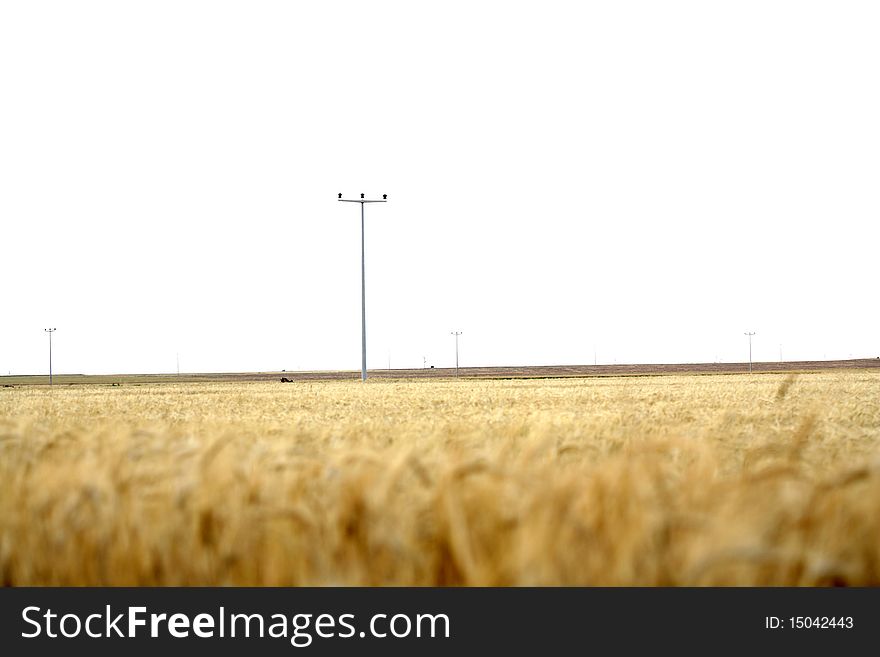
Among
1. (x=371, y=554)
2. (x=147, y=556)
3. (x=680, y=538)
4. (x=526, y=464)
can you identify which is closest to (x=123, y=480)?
(x=147, y=556)

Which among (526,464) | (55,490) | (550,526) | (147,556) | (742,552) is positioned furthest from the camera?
(526,464)

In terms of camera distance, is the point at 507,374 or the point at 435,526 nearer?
A: the point at 435,526

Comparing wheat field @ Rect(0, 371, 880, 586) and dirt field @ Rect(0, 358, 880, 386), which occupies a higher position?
wheat field @ Rect(0, 371, 880, 586)

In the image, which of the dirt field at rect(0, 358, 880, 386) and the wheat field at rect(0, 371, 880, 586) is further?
the dirt field at rect(0, 358, 880, 386)

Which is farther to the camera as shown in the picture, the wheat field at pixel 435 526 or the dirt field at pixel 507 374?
the dirt field at pixel 507 374

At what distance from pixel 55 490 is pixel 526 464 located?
6.89 ft

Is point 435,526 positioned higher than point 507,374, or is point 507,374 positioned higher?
point 435,526

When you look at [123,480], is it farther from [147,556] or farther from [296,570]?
[296,570]

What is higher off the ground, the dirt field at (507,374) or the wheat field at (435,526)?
the wheat field at (435,526)
